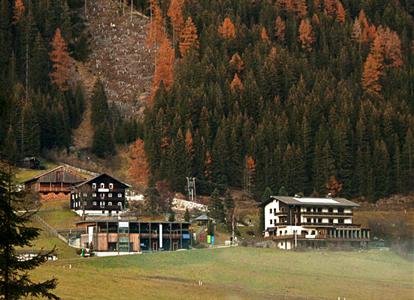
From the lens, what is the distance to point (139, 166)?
178 m

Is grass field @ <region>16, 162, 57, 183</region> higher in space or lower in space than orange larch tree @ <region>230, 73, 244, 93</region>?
lower

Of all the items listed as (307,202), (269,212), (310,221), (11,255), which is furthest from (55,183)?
(11,255)

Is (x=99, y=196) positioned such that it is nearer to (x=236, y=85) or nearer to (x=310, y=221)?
(x=310, y=221)

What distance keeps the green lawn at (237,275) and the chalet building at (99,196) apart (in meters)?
40.0

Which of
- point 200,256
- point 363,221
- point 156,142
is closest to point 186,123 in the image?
point 156,142

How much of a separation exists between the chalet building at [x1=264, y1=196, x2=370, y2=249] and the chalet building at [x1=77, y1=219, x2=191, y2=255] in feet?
50.8

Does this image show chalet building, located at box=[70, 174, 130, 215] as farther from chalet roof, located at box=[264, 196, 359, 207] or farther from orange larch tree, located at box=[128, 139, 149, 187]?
chalet roof, located at box=[264, 196, 359, 207]

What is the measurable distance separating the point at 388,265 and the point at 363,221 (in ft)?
131

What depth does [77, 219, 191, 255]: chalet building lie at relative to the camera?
12362 centimetres

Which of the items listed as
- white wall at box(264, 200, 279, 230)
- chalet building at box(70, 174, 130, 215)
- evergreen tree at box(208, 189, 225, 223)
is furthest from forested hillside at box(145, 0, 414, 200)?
evergreen tree at box(208, 189, 225, 223)

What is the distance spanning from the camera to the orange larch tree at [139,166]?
176m

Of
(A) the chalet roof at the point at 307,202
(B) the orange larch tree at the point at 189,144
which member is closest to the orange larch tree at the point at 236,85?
(B) the orange larch tree at the point at 189,144

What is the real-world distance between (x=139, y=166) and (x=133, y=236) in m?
52.3

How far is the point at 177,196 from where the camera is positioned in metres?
167
